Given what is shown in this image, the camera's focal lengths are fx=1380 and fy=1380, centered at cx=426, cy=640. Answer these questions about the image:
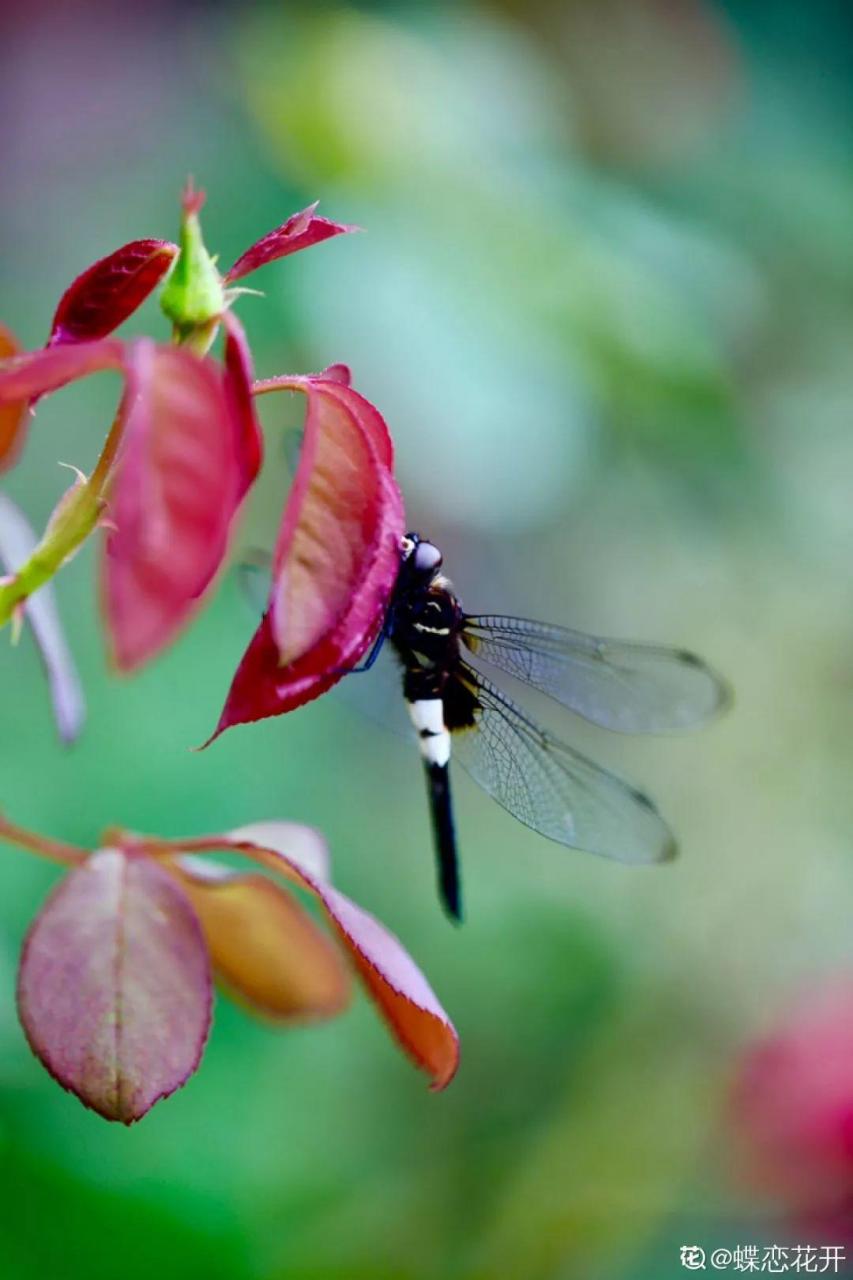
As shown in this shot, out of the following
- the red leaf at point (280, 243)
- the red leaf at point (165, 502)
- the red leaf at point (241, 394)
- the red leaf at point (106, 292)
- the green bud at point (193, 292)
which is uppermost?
the red leaf at point (280, 243)

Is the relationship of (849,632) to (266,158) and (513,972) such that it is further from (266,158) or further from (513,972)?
(266,158)

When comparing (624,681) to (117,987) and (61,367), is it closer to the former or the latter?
(117,987)

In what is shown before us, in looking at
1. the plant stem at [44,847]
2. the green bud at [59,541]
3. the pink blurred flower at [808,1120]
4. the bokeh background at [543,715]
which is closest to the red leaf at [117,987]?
the plant stem at [44,847]

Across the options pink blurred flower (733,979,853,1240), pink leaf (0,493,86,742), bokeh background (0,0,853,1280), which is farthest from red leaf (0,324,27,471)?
pink blurred flower (733,979,853,1240)

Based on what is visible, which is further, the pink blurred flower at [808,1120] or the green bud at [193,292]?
the pink blurred flower at [808,1120]

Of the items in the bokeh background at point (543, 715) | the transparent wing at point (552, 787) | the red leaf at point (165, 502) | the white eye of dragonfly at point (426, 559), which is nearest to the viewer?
the red leaf at point (165, 502)

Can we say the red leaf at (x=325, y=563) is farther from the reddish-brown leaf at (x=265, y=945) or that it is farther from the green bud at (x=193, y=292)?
the reddish-brown leaf at (x=265, y=945)

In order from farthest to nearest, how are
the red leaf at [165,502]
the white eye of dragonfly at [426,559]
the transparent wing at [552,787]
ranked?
the transparent wing at [552,787]
the white eye of dragonfly at [426,559]
the red leaf at [165,502]
